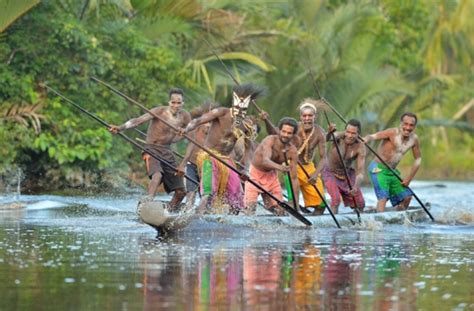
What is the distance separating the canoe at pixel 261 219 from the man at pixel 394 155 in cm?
33

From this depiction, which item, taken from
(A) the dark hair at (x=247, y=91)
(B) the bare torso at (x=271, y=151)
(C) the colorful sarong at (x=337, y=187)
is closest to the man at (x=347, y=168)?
(C) the colorful sarong at (x=337, y=187)

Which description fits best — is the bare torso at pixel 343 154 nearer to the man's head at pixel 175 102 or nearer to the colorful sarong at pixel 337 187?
the colorful sarong at pixel 337 187

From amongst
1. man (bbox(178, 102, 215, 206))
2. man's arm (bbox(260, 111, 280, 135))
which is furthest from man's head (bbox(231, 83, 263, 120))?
man (bbox(178, 102, 215, 206))

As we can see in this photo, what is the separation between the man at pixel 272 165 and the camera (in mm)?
16969

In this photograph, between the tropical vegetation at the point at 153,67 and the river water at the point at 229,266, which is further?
the tropical vegetation at the point at 153,67

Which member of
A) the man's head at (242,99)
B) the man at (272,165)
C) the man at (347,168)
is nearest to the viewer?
the man at (272,165)

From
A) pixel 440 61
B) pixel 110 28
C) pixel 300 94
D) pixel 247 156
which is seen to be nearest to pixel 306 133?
pixel 247 156

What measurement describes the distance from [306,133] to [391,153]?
2015 millimetres

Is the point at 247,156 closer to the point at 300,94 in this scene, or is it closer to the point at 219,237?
the point at 219,237

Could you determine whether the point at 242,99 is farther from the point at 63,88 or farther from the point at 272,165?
the point at 63,88

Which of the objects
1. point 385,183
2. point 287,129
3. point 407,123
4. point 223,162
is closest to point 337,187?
point 385,183

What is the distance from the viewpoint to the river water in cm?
1047

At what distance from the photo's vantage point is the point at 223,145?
1731 cm

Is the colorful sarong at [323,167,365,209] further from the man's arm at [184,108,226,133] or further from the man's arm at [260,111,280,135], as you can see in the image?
the man's arm at [184,108,226,133]
